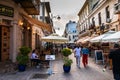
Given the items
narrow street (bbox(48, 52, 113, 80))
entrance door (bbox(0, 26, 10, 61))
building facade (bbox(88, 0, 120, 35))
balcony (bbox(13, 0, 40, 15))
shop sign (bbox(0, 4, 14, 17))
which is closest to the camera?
narrow street (bbox(48, 52, 113, 80))

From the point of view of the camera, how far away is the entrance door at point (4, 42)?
56.3 feet

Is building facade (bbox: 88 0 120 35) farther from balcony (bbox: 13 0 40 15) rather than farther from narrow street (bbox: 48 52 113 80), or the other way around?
narrow street (bbox: 48 52 113 80)

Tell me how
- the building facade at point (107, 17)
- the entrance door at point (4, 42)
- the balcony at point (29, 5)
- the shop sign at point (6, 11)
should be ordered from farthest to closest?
the building facade at point (107, 17)
the balcony at point (29, 5)
the entrance door at point (4, 42)
the shop sign at point (6, 11)

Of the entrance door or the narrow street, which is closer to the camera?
the narrow street

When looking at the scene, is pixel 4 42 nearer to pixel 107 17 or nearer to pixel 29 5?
pixel 29 5

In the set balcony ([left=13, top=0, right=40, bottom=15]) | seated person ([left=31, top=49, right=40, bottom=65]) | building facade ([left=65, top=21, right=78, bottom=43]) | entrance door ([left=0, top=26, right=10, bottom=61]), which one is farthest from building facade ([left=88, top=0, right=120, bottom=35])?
building facade ([left=65, top=21, right=78, bottom=43])

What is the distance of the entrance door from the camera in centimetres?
1716

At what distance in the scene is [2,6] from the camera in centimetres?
1611

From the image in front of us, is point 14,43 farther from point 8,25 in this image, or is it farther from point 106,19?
point 106,19

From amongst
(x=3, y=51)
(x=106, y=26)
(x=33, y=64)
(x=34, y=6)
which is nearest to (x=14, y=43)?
(x=3, y=51)

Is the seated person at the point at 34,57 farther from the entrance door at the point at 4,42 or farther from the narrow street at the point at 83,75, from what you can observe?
the narrow street at the point at 83,75

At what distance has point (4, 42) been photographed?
17.3 metres

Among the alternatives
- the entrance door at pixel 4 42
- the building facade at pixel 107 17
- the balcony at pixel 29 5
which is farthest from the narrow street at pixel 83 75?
the building facade at pixel 107 17

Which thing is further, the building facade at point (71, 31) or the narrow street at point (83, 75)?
the building facade at point (71, 31)
